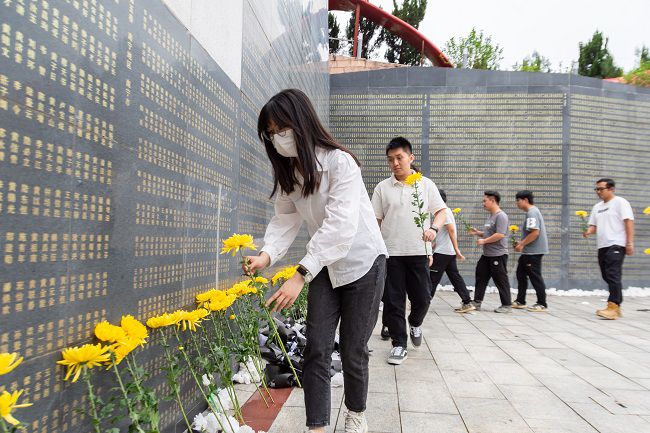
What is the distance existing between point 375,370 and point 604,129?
29.5 ft

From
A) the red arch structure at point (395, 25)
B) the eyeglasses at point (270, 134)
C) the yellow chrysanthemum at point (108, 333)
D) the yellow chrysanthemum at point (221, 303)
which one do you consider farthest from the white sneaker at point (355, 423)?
the red arch structure at point (395, 25)

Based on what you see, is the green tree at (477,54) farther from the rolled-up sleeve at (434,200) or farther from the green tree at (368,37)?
the rolled-up sleeve at (434,200)

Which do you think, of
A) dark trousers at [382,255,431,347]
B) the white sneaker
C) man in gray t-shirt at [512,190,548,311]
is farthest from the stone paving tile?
man in gray t-shirt at [512,190,548,311]

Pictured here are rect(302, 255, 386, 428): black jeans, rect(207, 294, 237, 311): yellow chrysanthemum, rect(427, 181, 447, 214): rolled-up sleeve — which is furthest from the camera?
rect(427, 181, 447, 214): rolled-up sleeve

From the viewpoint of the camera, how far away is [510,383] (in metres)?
3.14

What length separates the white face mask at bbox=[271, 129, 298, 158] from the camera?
73.4 inches

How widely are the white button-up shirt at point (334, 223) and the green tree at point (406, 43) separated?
2186 cm

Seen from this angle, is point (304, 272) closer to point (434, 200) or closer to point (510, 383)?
point (510, 383)

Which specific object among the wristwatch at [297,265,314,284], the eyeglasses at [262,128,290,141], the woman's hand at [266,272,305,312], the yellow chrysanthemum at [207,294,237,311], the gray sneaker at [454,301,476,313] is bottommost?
the gray sneaker at [454,301,476,313]

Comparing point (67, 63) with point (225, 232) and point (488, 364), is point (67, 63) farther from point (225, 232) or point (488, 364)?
point (488, 364)

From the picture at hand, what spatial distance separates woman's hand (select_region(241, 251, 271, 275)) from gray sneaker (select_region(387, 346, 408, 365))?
1.99 meters

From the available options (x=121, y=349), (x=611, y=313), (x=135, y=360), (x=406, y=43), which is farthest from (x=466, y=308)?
(x=406, y=43)

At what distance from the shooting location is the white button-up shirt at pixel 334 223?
5.82 ft

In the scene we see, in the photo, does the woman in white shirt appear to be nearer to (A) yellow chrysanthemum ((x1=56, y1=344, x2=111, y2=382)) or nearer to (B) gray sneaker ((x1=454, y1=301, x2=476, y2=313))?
(A) yellow chrysanthemum ((x1=56, y1=344, x2=111, y2=382))
